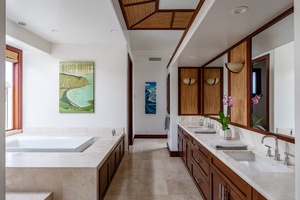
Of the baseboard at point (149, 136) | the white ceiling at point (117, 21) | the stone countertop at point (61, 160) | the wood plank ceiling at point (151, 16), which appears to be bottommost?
the baseboard at point (149, 136)

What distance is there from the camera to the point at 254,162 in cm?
211

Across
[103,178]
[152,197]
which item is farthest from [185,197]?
[103,178]

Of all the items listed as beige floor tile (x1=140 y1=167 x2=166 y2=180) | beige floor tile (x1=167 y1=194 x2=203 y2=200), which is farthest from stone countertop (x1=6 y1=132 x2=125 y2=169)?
beige floor tile (x1=167 y1=194 x2=203 y2=200)

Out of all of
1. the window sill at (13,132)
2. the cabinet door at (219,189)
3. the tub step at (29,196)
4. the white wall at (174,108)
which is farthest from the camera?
the white wall at (174,108)

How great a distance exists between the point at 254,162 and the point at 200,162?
0.88 metres

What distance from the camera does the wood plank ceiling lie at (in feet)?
11.9

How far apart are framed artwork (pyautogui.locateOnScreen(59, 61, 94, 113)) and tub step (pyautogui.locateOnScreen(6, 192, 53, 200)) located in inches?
102

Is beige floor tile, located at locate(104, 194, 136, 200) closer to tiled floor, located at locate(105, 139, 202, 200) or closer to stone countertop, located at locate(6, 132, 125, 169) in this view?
tiled floor, located at locate(105, 139, 202, 200)

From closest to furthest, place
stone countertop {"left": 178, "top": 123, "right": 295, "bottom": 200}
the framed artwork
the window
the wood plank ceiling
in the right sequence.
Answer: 1. stone countertop {"left": 178, "top": 123, "right": 295, "bottom": 200}
2. the wood plank ceiling
3. the window
4. the framed artwork

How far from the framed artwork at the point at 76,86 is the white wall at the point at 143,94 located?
9.36 ft

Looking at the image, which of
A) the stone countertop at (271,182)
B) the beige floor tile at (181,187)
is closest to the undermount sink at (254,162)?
the stone countertop at (271,182)

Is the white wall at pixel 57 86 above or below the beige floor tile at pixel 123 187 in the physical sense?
above

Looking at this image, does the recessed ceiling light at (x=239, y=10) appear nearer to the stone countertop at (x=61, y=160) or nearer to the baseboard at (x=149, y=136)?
the stone countertop at (x=61, y=160)

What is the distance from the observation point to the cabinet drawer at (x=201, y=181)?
257 centimetres
